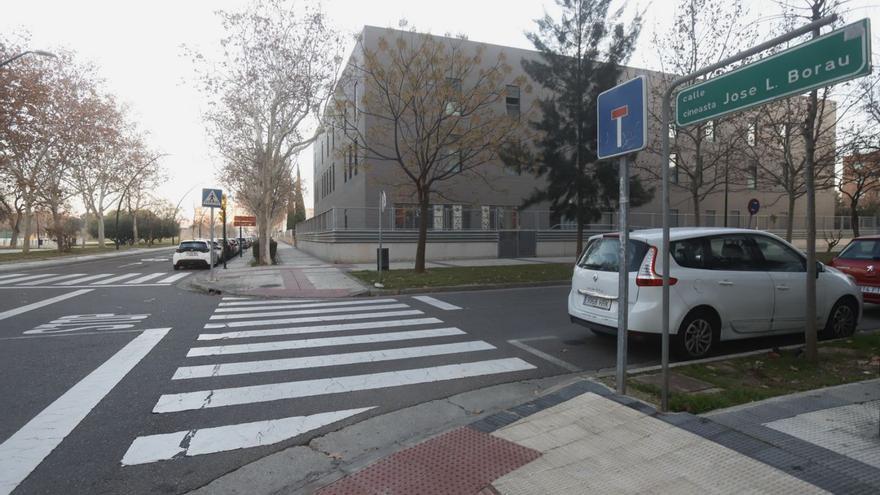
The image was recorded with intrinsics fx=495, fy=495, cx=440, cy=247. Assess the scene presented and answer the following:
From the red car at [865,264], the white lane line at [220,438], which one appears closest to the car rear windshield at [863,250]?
the red car at [865,264]

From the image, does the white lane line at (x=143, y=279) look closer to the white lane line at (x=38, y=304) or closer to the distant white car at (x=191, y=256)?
the white lane line at (x=38, y=304)

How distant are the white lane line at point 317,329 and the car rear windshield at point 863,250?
8.16 metres

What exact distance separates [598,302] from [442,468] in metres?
4.01

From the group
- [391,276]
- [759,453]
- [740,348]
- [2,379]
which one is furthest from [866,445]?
[391,276]

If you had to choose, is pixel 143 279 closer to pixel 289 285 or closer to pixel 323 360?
pixel 289 285

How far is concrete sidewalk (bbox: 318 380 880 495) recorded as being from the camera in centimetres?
297

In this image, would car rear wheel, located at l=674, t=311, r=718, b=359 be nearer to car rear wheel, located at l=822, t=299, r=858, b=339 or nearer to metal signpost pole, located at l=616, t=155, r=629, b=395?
metal signpost pole, located at l=616, t=155, r=629, b=395

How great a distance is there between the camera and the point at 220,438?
3.99 metres

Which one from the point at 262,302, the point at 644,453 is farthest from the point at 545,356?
the point at 262,302

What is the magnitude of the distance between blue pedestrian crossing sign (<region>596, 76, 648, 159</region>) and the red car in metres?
8.01

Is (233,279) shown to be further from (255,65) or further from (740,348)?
(740,348)

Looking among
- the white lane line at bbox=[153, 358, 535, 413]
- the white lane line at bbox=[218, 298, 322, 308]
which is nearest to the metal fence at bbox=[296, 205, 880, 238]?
the white lane line at bbox=[218, 298, 322, 308]

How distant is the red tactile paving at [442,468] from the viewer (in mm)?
3049

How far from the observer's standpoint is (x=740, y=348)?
6.79m
